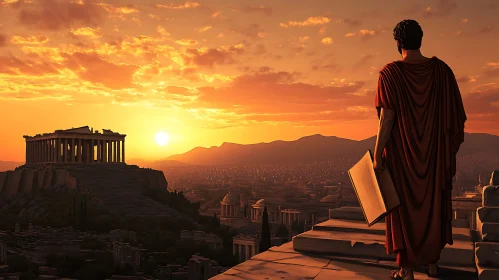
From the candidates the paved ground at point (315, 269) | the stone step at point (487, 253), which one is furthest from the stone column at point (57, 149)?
the stone step at point (487, 253)

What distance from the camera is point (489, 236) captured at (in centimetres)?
521

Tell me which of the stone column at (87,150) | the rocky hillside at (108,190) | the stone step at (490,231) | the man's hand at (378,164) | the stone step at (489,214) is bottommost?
the rocky hillside at (108,190)

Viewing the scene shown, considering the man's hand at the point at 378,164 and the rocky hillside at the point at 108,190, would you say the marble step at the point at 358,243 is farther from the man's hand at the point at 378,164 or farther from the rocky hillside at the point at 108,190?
the rocky hillside at the point at 108,190

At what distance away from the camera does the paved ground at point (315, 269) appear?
5035 mm

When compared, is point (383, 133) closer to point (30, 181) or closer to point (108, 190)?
point (108, 190)

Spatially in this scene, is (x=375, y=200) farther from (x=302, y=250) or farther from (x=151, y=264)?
(x=151, y=264)

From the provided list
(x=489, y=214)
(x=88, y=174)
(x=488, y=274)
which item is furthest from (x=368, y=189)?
(x=88, y=174)

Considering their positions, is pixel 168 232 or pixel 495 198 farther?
pixel 168 232

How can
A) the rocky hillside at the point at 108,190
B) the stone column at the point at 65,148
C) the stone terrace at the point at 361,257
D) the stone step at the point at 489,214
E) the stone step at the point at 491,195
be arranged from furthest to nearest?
the stone column at the point at 65,148 → the rocky hillside at the point at 108,190 → the stone step at the point at 491,195 → the stone step at the point at 489,214 → the stone terrace at the point at 361,257

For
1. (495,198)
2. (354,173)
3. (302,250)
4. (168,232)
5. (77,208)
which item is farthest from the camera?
(77,208)

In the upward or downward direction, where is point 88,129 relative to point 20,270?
upward

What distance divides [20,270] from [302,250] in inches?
1813

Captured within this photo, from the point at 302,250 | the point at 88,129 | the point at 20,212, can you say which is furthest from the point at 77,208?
the point at 302,250

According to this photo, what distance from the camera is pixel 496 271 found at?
455 centimetres
